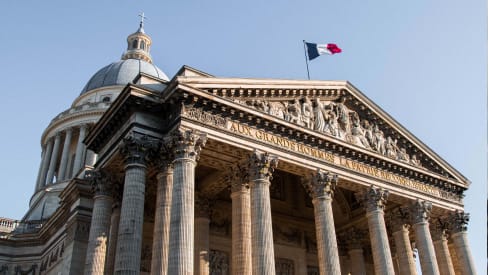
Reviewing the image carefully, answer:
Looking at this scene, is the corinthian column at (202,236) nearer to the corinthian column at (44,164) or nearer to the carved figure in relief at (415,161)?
the carved figure in relief at (415,161)

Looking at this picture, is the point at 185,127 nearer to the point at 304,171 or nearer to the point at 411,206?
the point at 304,171

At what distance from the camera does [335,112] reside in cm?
2739

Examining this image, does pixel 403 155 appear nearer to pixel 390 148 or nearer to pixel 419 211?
pixel 390 148

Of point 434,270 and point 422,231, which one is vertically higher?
point 422,231

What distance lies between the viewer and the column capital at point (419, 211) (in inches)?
1110

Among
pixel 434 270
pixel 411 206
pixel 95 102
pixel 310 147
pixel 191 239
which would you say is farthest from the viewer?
pixel 95 102

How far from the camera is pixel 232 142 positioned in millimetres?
21703

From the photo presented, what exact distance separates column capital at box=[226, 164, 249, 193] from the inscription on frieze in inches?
63.4

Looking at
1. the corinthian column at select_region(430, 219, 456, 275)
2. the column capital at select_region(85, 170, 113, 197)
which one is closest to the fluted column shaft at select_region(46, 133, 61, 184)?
the column capital at select_region(85, 170, 113, 197)

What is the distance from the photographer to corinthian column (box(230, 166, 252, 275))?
20531 mm

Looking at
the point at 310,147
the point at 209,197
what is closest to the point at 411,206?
the point at 310,147

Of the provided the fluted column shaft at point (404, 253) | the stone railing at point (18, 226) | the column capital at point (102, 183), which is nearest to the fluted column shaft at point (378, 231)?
the fluted column shaft at point (404, 253)

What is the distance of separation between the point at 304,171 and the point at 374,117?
767 centimetres

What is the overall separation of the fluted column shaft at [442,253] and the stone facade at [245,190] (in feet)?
0.27
